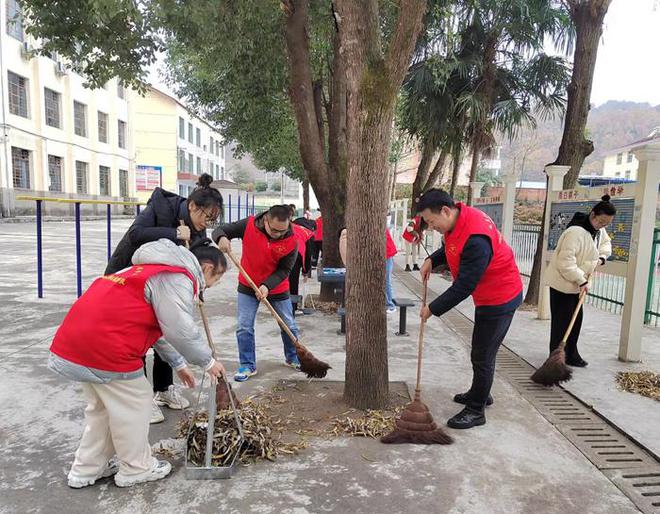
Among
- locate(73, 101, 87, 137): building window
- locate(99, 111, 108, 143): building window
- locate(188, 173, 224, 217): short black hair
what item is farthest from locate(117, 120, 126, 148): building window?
locate(188, 173, 224, 217): short black hair

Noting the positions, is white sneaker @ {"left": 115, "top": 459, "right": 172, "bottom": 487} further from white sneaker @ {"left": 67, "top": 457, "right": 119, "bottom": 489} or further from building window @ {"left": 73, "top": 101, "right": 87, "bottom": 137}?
building window @ {"left": 73, "top": 101, "right": 87, "bottom": 137}

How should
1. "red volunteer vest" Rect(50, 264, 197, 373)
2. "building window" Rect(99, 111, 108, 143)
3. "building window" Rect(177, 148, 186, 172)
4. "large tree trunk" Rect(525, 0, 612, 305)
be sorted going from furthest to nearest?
"building window" Rect(177, 148, 186, 172) < "building window" Rect(99, 111, 108, 143) < "large tree trunk" Rect(525, 0, 612, 305) < "red volunteer vest" Rect(50, 264, 197, 373)

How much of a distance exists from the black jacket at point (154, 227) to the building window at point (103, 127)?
30128mm

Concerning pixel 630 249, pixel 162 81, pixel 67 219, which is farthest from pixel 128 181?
pixel 630 249

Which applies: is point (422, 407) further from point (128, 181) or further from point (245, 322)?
point (128, 181)

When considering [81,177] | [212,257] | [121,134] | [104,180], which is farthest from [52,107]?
[212,257]

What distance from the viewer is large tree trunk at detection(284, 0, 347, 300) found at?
6348 mm

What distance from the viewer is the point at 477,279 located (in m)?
3.04

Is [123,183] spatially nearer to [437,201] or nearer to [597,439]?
[437,201]

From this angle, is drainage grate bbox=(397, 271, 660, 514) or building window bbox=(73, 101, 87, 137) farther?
building window bbox=(73, 101, 87, 137)

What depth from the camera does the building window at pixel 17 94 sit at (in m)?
21.4

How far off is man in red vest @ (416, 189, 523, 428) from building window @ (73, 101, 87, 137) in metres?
28.6

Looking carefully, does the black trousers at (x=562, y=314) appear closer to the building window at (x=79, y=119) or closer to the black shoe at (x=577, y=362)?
the black shoe at (x=577, y=362)

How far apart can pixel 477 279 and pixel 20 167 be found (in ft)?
81.0
